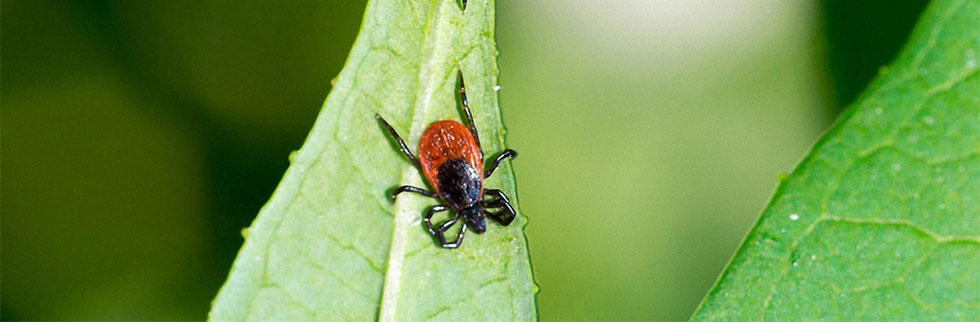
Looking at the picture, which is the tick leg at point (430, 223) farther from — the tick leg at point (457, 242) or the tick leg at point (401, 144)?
the tick leg at point (401, 144)

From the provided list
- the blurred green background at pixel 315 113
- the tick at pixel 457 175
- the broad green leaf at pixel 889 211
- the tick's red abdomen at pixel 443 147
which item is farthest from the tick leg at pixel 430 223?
the blurred green background at pixel 315 113

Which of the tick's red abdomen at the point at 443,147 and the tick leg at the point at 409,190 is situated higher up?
the tick's red abdomen at the point at 443,147

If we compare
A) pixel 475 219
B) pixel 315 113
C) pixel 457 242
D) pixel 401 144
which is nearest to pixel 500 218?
pixel 475 219

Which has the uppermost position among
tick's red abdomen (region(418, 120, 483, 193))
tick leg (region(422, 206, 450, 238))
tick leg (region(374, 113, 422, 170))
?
tick's red abdomen (region(418, 120, 483, 193))

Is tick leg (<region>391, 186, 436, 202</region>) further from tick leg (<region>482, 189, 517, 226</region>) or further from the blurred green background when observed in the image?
the blurred green background

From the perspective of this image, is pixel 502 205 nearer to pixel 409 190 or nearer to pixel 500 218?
pixel 500 218

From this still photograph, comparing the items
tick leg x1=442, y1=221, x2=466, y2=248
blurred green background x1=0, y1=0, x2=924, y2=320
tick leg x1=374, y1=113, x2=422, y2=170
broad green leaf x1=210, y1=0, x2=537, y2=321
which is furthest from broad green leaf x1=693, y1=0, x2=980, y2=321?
blurred green background x1=0, y1=0, x2=924, y2=320
